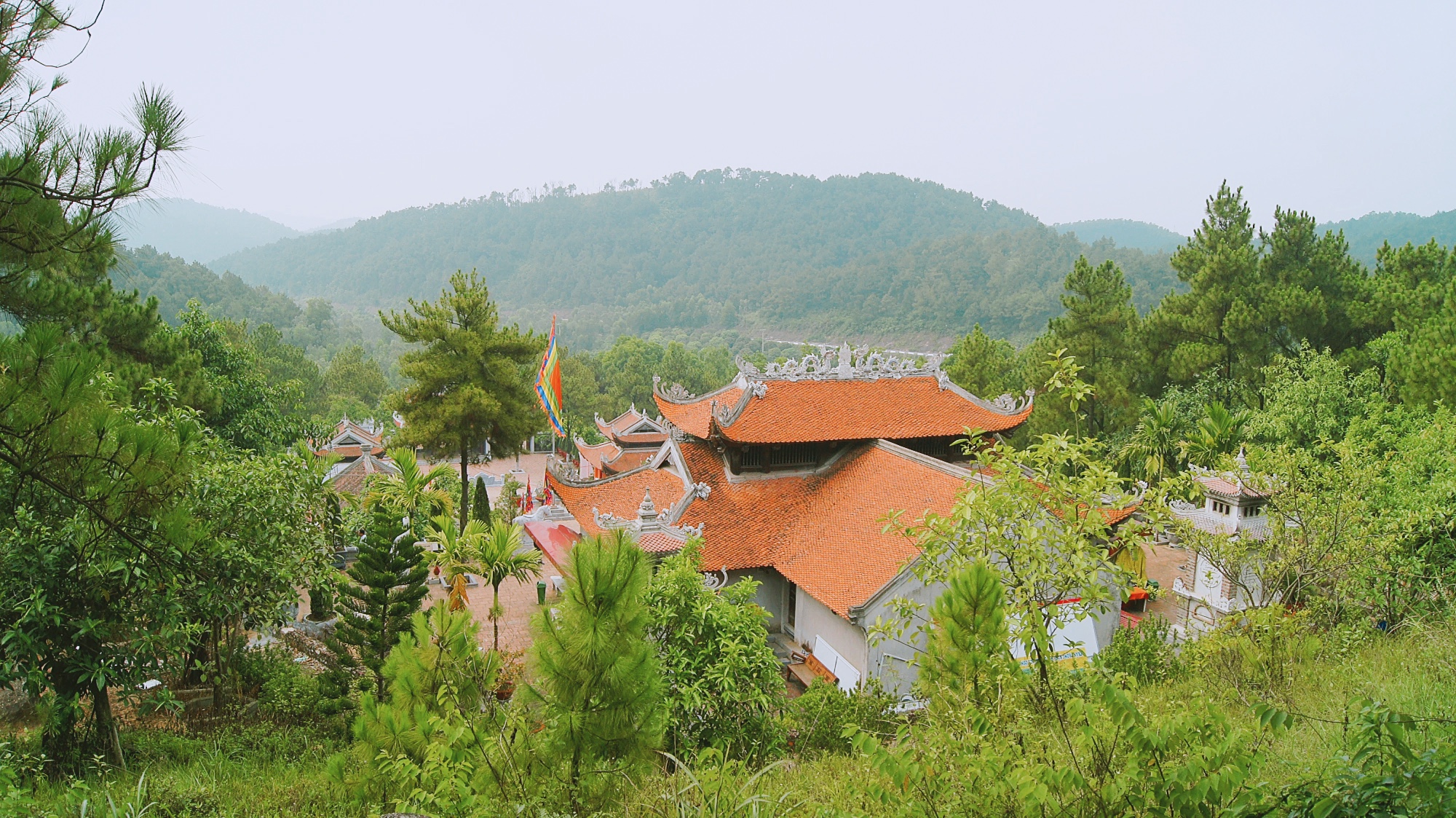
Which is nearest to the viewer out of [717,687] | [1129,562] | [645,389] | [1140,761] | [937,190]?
[1140,761]

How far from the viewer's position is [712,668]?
6.40m

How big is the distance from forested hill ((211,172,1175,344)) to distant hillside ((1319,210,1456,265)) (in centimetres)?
2687

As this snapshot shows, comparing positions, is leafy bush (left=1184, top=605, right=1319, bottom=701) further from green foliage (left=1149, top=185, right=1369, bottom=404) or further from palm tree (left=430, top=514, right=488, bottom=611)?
green foliage (left=1149, top=185, right=1369, bottom=404)

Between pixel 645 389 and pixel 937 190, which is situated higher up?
pixel 937 190

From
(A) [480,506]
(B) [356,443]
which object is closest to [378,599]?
(A) [480,506]

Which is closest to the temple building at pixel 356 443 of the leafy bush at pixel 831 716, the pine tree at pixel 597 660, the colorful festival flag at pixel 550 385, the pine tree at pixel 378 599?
the colorful festival flag at pixel 550 385

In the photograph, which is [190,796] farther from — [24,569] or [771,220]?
[771,220]

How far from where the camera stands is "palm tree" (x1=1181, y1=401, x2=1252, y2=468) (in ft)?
65.4

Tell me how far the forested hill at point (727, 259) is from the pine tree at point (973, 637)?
245ft

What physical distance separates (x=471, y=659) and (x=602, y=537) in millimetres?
1505

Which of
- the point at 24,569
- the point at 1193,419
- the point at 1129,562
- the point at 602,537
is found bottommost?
the point at 1129,562

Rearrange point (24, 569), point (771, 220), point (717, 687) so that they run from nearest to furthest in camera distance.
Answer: point (24, 569) < point (717, 687) < point (771, 220)

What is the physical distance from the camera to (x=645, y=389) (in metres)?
51.5

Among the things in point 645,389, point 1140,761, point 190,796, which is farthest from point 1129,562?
point 645,389
